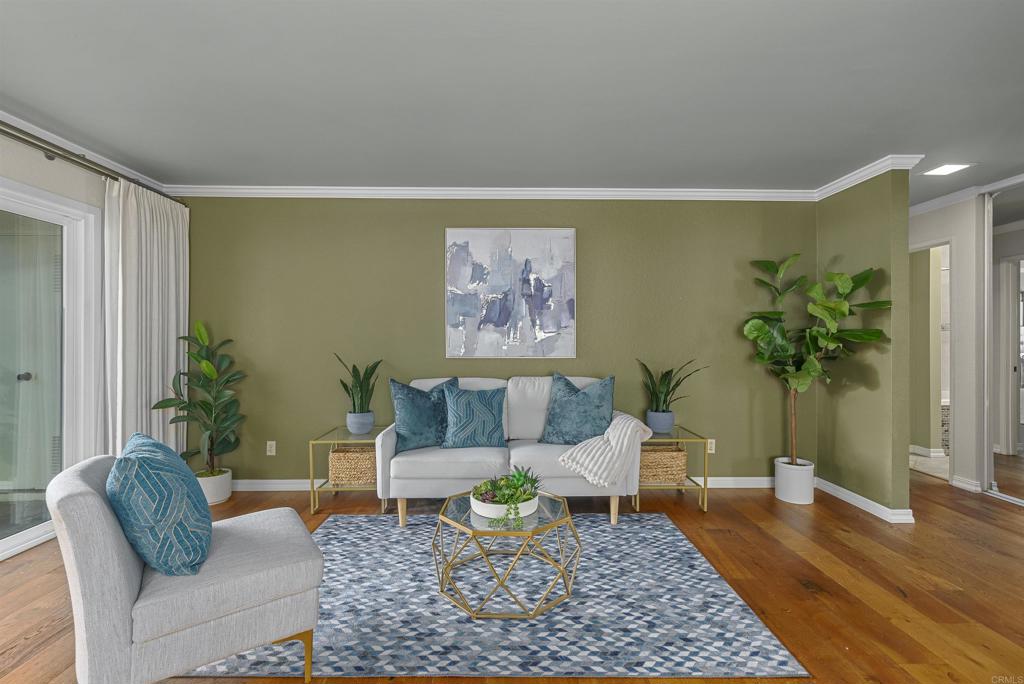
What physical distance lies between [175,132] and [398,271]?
187cm

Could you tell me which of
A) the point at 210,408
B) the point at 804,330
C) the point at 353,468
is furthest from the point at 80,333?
the point at 804,330

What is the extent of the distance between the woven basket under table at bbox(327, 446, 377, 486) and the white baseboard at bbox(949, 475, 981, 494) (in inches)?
199

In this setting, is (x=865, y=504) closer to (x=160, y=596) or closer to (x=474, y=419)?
(x=474, y=419)

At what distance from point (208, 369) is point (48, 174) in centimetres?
162

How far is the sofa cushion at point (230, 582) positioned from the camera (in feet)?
5.90

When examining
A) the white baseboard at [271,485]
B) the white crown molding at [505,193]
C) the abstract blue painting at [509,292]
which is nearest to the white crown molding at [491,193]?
the white crown molding at [505,193]

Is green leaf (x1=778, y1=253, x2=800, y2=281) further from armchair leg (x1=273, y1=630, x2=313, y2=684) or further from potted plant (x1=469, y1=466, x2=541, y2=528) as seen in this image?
armchair leg (x1=273, y1=630, x2=313, y2=684)

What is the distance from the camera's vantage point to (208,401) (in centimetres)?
443

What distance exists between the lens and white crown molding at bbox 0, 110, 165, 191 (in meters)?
3.18

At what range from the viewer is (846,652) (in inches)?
89.4

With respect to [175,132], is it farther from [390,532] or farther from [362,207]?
[390,532]

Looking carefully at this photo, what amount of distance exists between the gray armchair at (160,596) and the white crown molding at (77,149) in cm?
239

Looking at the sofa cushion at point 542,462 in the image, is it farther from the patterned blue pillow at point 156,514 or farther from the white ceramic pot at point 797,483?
the patterned blue pillow at point 156,514

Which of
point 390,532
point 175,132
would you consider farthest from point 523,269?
point 175,132
